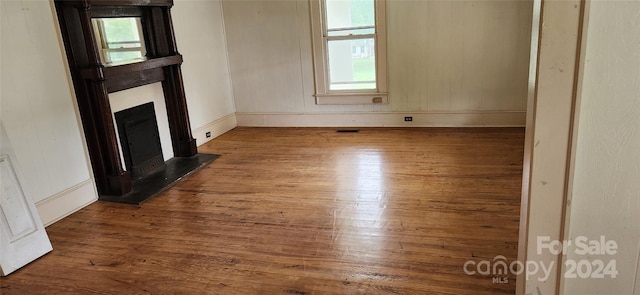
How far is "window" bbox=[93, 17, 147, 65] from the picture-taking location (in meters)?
3.71

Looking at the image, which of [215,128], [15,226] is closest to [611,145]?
[15,226]

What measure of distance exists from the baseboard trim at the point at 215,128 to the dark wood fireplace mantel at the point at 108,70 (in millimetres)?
677

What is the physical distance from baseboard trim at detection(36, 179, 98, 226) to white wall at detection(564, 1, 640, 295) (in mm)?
3361

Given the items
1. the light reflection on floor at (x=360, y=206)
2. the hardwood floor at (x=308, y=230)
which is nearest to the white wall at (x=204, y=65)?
the hardwood floor at (x=308, y=230)

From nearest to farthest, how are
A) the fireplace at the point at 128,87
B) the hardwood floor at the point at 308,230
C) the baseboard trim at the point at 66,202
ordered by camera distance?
the hardwood floor at the point at 308,230 < the baseboard trim at the point at 66,202 < the fireplace at the point at 128,87

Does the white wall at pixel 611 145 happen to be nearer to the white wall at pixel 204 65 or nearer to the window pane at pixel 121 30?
the window pane at pixel 121 30

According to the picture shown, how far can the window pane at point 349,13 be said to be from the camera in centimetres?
517

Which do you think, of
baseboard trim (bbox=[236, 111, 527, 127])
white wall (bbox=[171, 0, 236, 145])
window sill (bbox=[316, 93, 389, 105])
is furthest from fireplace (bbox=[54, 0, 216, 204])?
window sill (bbox=[316, 93, 389, 105])

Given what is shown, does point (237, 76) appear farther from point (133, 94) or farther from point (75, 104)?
point (75, 104)

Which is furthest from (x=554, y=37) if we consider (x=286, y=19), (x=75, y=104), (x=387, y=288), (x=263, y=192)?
(x=286, y=19)

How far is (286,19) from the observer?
5473 millimetres

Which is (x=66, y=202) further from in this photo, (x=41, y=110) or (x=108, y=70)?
(x=108, y=70)

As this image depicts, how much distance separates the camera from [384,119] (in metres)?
5.54

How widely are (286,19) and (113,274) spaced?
3.79 meters
